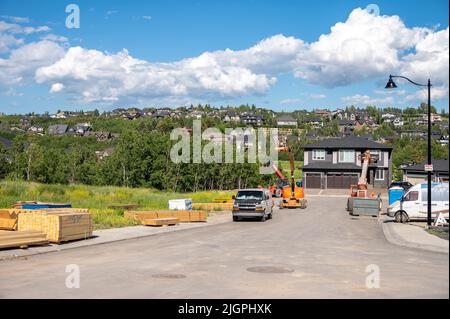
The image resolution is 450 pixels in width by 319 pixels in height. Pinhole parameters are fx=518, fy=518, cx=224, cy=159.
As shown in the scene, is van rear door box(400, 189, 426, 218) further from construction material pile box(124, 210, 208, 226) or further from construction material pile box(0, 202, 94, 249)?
construction material pile box(0, 202, 94, 249)

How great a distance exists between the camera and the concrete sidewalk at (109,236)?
1712 cm

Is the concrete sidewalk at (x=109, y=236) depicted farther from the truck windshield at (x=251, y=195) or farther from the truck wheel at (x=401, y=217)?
the truck wheel at (x=401, y=217)

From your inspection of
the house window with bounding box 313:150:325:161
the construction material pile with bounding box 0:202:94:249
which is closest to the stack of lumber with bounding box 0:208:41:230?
the construction material pile with bounding box 0:202:94:249

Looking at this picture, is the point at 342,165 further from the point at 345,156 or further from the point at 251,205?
the point at 251,205

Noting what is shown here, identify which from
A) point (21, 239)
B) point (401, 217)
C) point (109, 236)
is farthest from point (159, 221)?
point (401, 217)

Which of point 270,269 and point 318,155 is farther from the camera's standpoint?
point 318,155

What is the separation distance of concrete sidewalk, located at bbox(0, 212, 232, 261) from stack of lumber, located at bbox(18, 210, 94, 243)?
0.32 m

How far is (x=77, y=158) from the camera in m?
85.6

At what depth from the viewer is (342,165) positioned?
81688 millimetres

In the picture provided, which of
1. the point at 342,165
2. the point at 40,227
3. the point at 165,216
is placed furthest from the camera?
the point at 342,165

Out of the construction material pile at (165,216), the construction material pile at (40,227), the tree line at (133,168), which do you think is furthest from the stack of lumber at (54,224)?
the tree line at (133,168)

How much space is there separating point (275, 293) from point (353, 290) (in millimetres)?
1730

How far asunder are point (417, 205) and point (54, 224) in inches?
808
